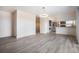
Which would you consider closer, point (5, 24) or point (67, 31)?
point (5, 24)

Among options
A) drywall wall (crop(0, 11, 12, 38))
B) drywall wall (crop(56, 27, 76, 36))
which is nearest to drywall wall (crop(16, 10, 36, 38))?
drywall wall (crop(0, 11, 12, 38))

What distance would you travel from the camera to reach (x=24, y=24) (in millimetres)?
9125

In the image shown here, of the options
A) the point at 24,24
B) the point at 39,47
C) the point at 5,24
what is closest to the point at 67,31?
the point at 24,24

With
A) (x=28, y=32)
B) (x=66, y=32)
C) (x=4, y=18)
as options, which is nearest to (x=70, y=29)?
(x=66, y=32)

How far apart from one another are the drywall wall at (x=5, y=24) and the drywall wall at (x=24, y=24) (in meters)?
1.46

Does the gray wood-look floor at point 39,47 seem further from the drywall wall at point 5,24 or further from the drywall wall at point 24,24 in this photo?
the drywall wall at point 5,24

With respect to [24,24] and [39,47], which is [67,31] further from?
[39,47]

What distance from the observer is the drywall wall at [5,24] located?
27.3 feet

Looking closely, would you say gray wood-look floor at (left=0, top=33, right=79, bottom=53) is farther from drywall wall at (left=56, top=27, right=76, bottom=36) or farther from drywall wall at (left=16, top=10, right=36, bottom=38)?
drywall wall at (left=56, top=27, right=76, bottom=36)

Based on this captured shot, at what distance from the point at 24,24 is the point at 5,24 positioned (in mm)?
1807

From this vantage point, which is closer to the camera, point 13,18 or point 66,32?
→ point 13,18
